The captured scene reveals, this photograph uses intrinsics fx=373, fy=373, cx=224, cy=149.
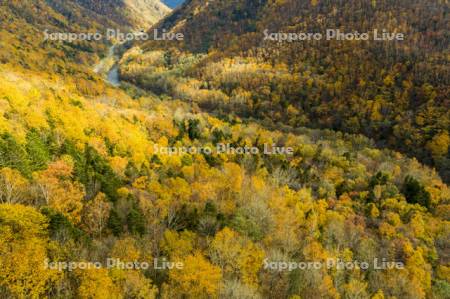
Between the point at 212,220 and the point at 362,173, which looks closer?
the point at 212,220

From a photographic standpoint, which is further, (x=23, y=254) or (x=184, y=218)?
(x=184, y=218)

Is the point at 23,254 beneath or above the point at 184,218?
above

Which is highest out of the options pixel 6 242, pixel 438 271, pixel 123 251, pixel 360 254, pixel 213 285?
pixel 6 242


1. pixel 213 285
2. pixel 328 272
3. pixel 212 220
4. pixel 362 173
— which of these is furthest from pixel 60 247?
pixel 362 173

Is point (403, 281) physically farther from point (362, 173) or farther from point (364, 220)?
point (362, 173)

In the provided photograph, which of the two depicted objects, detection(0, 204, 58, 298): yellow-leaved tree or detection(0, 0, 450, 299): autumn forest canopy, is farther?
detection(0, 0, 450, 299): autumn forest canopy

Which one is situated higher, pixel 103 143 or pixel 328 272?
pixel 103 143

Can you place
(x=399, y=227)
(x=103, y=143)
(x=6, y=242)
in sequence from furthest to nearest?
1. (x=399, y=227)
2. (x=103, y=143)
3. (x=6, y=242)

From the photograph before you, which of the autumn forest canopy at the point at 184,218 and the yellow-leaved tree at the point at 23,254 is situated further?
the autumn forest canopy at the point at 184,218

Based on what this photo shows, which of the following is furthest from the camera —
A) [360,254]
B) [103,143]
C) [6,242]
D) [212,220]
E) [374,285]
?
[103,143]

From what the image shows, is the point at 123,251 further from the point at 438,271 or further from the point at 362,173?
the point at 362,173
